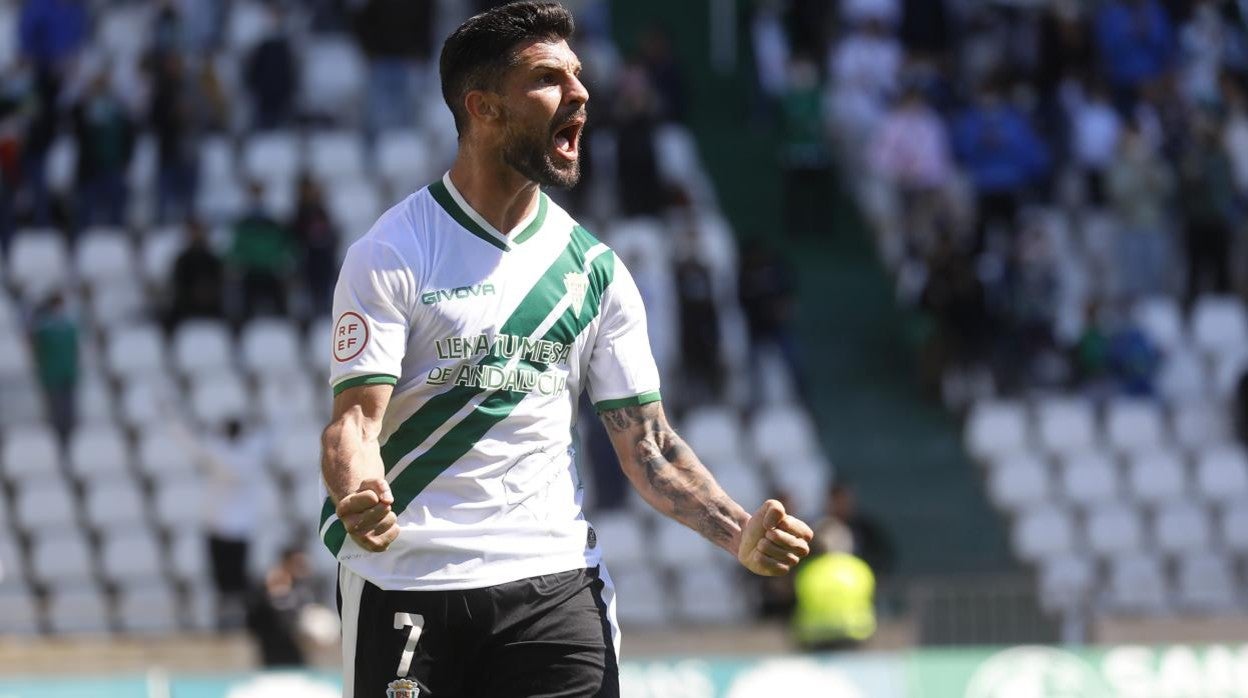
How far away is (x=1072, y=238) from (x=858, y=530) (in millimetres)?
4903

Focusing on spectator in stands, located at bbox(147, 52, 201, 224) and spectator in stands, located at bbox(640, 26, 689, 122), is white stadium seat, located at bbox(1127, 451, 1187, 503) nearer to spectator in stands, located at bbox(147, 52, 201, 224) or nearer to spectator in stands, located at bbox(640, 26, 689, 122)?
spectator in stands, located at bbox(640, 26, 689, 122)

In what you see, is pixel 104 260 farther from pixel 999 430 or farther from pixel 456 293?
pixel 456 293

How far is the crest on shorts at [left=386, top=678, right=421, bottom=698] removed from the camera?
4742 mm

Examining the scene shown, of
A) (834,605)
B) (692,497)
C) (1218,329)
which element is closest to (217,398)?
(834,605)

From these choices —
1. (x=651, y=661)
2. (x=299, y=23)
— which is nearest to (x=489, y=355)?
(x=651, y=661)

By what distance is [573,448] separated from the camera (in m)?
5.11

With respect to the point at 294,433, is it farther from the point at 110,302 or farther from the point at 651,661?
the point at 651,661

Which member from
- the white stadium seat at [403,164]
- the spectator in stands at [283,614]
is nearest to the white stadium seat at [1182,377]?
the white stadium seat at [403,164]

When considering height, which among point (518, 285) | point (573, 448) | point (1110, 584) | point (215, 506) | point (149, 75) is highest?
point (149, 75)

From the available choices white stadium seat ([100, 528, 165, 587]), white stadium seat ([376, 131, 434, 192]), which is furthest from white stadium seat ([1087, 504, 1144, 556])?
white stadium seat ([100, 528, 165, 587])

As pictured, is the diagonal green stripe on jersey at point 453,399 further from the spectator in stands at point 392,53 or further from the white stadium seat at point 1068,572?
the spectator in stands at point 392,53

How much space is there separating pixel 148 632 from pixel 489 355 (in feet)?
31.9

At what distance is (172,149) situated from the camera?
17391 millimetres

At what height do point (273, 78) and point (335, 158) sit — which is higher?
point (273, 78)
